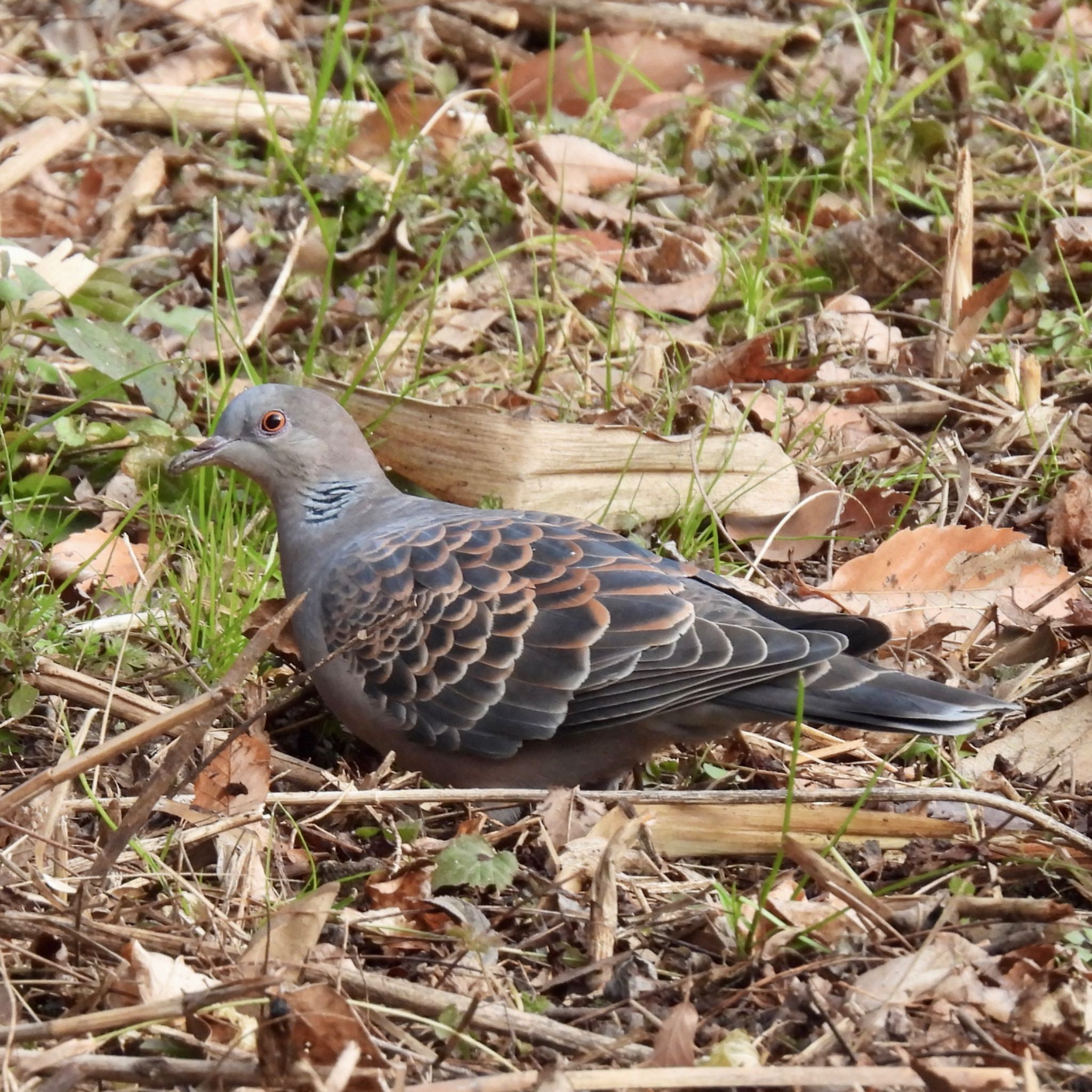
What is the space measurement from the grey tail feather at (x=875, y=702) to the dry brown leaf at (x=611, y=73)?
357cm

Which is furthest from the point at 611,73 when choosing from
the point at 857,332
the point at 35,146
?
the point at 35,146

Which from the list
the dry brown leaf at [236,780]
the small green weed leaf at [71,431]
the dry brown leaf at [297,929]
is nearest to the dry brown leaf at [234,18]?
the small green weed leaf at [71,431]

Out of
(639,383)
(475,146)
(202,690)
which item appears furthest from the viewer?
(475,146)

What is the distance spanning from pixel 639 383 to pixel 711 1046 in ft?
9.05

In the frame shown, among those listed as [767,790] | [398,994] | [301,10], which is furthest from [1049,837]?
[301,10]

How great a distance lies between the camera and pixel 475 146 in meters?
5.86

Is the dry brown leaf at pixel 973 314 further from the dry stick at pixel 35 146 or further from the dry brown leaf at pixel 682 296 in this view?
the dry stick at pixel 35 146

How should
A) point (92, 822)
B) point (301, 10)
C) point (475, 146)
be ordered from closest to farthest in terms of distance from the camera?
1. point (92, 822)
2. point (475, 146)
3. point (301, 10)

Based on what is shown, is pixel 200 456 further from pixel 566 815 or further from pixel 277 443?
pixel 566 815

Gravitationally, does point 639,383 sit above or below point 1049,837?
below

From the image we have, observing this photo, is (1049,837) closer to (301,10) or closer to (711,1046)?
(711,1046)

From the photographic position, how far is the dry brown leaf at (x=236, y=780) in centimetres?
322

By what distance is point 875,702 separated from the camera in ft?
10.5

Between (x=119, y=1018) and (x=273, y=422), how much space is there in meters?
2.02
